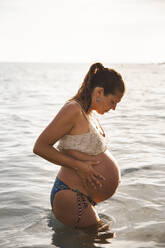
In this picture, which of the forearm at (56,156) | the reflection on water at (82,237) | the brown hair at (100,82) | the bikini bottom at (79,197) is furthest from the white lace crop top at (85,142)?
the reflection on water at (82,237)

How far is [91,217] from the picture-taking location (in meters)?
4.01

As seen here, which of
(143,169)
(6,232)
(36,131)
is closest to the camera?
(6,232)

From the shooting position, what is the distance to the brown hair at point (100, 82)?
3.78 meters

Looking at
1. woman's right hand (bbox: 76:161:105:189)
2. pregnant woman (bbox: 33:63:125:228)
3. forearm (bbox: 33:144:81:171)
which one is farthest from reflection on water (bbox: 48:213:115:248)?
forearm (bbox: 33:144:81:171)

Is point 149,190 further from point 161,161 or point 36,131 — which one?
point 36,131

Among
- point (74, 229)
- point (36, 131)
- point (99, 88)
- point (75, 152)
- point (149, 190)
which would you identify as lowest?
point (36, 131)

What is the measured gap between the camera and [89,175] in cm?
385

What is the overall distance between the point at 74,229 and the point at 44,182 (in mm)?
2384

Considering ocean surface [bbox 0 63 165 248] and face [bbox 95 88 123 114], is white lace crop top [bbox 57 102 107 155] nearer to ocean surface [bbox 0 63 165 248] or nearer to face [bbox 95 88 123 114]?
face [bbox 95 88 123 114]

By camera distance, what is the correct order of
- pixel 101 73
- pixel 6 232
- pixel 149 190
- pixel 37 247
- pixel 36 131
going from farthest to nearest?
pixel 36 131, pixel 149 190, pixel 6 232, pixel 37 247, pixel 101 73

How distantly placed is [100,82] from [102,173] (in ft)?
3.11

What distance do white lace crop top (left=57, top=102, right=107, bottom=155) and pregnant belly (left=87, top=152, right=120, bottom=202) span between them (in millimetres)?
149

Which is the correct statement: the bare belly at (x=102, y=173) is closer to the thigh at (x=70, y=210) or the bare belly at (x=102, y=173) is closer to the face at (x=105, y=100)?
the thigh at (x=70, y=210)

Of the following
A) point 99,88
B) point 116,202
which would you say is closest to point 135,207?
point 116,202
